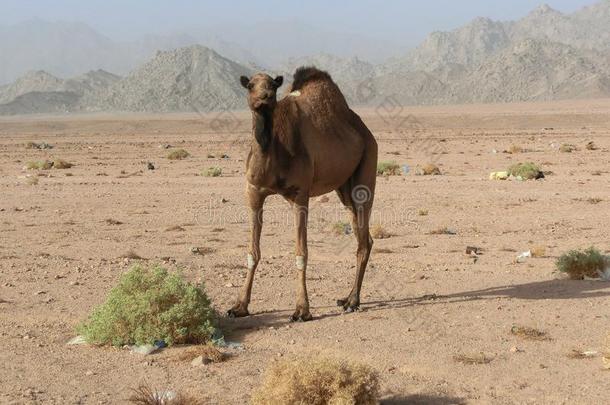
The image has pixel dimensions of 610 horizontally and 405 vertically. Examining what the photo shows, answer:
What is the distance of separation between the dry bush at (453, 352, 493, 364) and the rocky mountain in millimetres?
140887

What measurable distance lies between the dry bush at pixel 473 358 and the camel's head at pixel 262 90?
3427mm

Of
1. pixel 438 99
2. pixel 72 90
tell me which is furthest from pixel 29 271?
pixel 72 90

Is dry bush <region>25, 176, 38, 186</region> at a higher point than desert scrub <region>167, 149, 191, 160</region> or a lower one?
lower

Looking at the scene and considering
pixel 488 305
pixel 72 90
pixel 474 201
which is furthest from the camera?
pixel 72 90

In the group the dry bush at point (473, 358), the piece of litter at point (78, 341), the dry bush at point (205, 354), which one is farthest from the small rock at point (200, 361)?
the dry bush at point (473, 358)

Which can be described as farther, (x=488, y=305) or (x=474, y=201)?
(x=474, y=201)

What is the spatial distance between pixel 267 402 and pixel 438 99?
6283 inches

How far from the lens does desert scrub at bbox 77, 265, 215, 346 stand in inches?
340

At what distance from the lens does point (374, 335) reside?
8.98 m

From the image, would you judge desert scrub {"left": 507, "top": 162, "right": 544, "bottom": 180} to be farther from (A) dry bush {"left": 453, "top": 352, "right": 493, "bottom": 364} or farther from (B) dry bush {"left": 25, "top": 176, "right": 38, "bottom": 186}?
(A) dry bush {"left": 453, "top": 352, "right": 493, "bottom": 364}

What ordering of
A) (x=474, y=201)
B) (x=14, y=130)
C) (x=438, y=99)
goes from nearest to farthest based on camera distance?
(x=474, y=201) < (x=14, y=130) < (x=438, y=99)

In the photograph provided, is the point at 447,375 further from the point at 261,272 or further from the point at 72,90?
the point at 72,90

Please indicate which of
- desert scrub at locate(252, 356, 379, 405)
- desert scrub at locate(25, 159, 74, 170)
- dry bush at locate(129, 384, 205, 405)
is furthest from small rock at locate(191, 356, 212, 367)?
desert scrub at locate(25, 159, 74, 170)

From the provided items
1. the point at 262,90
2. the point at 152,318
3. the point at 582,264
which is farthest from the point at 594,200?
the point at 152,318
